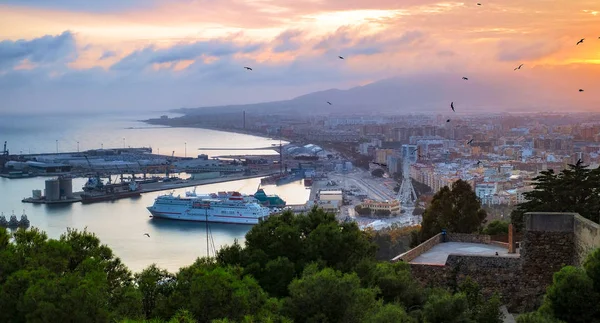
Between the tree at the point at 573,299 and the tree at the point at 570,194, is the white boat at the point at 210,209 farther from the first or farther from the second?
the tree at the point at 573,299

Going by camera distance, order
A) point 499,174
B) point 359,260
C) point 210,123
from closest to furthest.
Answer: point 359,260 → point 499,174 → point 210,123

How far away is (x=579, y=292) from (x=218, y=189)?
23.7 metres

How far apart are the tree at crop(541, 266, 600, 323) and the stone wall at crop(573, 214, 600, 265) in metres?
0.54

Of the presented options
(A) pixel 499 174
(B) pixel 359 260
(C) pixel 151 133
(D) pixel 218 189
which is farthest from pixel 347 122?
(B) pixel 359 260

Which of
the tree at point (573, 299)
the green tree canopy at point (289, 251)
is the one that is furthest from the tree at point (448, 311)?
the green tree canopy at point (289, 251)

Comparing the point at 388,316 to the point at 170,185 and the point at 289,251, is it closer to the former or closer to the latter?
the point at 289,251

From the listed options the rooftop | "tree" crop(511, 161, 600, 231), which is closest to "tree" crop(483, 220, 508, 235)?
"tree" crop(511, 161, 600, 231)

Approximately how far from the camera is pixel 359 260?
512 centimetres

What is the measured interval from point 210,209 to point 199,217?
52 cm

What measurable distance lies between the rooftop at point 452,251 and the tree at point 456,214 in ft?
4.34

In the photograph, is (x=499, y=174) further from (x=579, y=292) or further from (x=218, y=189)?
(x=579, y=292)

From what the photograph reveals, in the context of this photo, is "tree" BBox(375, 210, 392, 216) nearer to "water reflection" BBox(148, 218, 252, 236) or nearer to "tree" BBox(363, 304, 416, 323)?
"water reflection" BBox(148, 218, 252, 236)

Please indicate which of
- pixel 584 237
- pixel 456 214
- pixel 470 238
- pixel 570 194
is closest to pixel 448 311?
pixel 584 237

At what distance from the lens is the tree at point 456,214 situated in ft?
25.1
